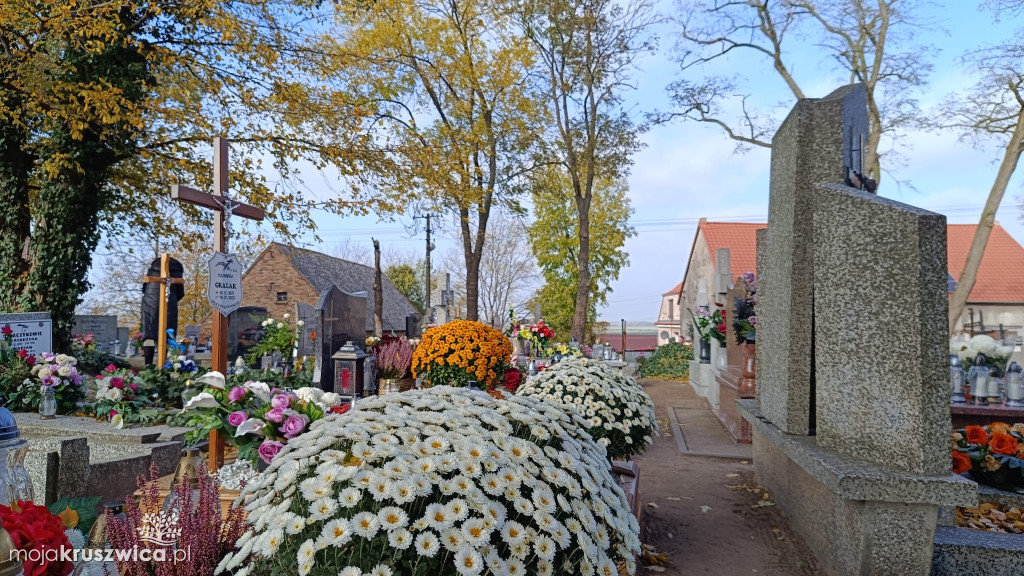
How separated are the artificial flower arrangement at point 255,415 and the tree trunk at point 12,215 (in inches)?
371

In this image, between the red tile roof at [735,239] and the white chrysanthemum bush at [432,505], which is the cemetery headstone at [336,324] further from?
Answer: the red tile roof at [735,239]

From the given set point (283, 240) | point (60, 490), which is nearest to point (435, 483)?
point (60, 490)

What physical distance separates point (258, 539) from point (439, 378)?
6.65 meters

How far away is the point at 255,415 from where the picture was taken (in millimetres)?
3459

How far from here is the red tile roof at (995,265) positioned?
25.3m

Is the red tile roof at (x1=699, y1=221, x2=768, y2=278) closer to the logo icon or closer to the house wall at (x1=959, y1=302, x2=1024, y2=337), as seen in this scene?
the house wall at (x1=959, y1=302, x2=1024, y2=337)

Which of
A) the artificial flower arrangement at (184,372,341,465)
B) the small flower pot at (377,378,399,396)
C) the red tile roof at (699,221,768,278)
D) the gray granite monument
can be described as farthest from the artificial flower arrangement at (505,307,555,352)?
the red tile roof at (699,221,768,278)

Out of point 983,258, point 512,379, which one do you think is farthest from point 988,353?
point 983,258

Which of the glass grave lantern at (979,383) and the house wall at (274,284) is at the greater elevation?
the house wall at (274,284)

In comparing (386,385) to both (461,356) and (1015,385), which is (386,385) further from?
(1015,385)

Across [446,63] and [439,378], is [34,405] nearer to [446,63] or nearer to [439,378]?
[439,378]

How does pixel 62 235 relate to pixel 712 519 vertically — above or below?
above

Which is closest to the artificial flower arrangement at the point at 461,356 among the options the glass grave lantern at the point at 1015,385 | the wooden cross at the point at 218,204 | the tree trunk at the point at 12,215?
the wooden cross at the point at 218,204

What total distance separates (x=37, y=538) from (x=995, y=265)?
34102 millimetres
